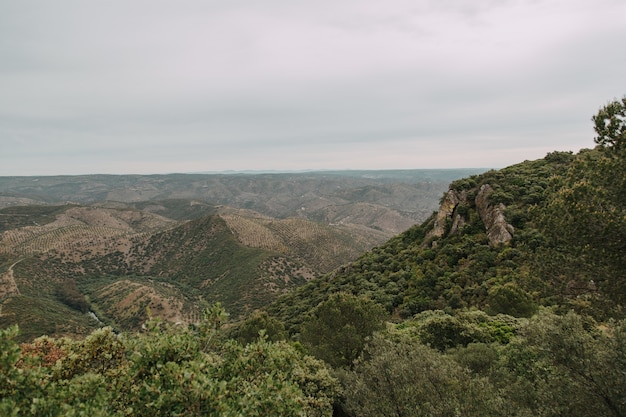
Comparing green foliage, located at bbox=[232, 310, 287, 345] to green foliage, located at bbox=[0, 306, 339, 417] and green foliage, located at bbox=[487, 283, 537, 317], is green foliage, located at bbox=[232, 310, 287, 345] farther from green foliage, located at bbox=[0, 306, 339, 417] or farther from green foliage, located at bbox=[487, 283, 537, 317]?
green foliage, located at bbox=[0, 306, 339, 417]

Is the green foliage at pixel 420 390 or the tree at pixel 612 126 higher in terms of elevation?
the tree at pixel 612 126

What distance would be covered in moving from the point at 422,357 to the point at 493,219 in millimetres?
37055

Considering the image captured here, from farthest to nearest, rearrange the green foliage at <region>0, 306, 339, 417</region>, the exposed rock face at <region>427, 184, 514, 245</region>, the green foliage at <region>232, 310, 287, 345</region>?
the exposed rock face at <region>427, 184, 514, 245</region> → the green foliage at <region>232, 310, 287, 345</region> → the green foliage at <region>0, 306, 339, 417</region>

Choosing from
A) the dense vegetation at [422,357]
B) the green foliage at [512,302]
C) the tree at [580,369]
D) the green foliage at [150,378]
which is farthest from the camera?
the green foliage at [512,302]

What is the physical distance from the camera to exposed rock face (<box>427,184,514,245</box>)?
43312mm

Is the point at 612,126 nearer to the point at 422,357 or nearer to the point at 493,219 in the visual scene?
the point at 422,357

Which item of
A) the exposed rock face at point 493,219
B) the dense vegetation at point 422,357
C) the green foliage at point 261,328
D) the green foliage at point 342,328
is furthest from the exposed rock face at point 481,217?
the green foliage at point 261,328

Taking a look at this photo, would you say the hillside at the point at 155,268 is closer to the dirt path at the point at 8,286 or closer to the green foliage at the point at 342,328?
the dirt path at the point at 8,286

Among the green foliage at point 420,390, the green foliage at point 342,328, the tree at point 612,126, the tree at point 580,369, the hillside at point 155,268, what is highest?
the tree at point 612,126

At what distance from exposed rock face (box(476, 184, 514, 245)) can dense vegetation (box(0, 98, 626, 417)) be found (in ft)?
40.3

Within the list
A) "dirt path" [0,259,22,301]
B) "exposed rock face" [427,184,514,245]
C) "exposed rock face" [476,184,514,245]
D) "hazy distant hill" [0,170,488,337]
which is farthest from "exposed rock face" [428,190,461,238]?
"dirt path" [0,259,22,301]

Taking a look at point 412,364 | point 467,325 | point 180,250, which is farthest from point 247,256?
point 412,364

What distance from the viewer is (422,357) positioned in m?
16.2

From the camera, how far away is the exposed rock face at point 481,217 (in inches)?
1705
